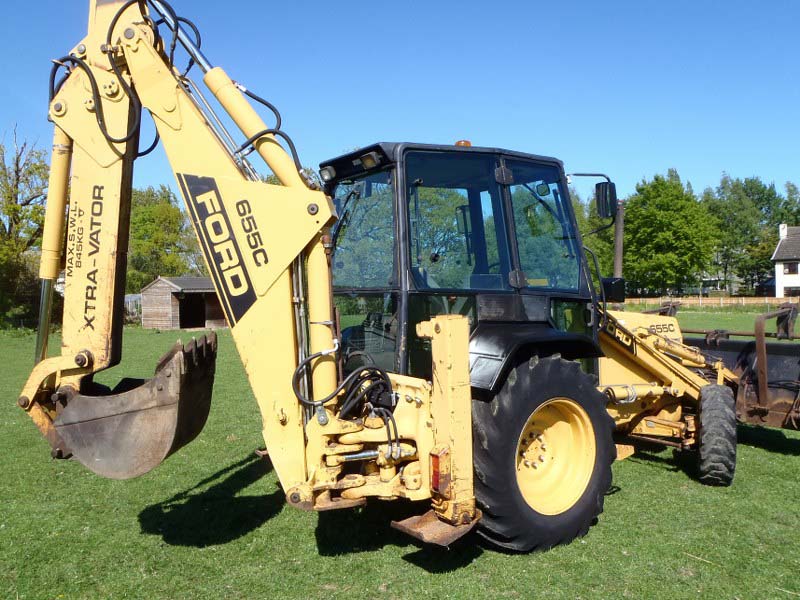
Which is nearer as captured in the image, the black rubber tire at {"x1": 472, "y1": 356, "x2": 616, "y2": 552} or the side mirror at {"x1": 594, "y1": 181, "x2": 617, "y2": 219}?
the black rubber tire at {"x1": 472, "y1": 356, "x2": 616, "y2": 552}

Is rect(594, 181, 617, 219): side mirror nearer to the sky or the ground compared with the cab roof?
nearer to the ground

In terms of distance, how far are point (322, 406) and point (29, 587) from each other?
2.08 meters

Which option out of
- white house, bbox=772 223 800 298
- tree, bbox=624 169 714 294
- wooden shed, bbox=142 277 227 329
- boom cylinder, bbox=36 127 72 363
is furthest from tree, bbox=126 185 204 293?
boom cylinder, bbox=36 127 72 363

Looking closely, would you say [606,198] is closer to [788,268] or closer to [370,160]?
[370,160]

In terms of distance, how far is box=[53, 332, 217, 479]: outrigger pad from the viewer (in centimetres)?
383

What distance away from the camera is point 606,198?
5055 mm

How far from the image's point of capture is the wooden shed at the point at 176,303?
111 feet

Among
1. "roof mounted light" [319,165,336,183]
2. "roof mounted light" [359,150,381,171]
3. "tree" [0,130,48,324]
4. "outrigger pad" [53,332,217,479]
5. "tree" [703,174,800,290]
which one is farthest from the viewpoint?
"tree" [703,174,800,290]

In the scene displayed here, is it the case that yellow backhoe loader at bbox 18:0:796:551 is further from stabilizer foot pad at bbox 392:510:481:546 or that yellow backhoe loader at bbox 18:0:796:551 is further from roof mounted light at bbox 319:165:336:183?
roof mounted light at bbox 319:165:336:183

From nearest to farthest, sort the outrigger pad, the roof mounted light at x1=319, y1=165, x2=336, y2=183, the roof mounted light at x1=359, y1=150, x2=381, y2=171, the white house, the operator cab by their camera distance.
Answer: the outrigger pad, the operator cab, the roof mounted light at x1=359, y1=150, x2=381, y2=171, the roof mounted light at x1=319, y1=165, x2=336, y2=183, the white house

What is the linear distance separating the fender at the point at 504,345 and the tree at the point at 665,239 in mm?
51516

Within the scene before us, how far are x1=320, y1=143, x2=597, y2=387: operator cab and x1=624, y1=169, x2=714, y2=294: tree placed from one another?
51.3 meters

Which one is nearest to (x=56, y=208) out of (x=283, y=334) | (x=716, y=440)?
(x=283, y=334)

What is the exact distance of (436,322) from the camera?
3.78 metres
